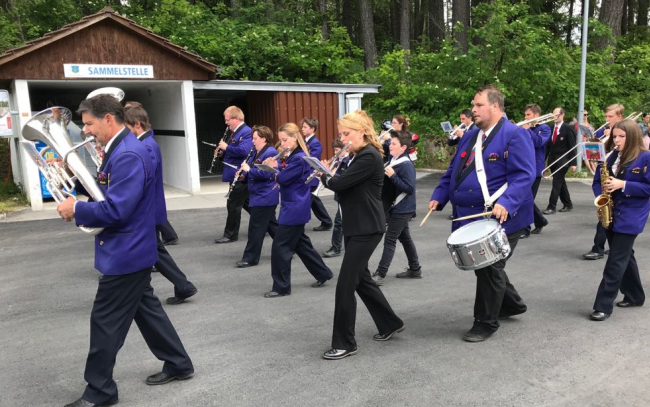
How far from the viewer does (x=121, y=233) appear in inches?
140

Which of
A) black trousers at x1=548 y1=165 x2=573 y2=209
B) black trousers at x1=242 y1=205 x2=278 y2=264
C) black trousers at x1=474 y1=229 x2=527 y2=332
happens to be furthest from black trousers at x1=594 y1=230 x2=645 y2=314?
black trousers at x1=548 y1=165 x2=573 y2=209

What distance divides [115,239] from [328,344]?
2.03m

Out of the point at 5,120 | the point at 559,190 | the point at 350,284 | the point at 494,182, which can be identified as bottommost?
the point at 559,190

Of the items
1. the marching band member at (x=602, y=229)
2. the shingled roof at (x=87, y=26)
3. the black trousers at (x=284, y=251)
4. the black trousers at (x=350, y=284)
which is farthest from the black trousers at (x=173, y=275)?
the shingled roof at (x=87, y=26)

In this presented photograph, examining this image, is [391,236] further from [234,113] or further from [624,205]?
[234,113]

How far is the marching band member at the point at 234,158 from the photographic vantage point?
8.17 meters

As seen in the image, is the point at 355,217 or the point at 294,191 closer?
the point at 355,217

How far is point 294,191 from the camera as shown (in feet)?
19.8

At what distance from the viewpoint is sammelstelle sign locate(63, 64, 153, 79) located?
12.0 meters

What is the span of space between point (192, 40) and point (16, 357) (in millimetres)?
15717

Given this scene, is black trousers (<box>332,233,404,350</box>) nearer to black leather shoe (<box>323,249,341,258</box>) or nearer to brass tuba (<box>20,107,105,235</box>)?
brass tuba (<box>20,107,105,235</box>)

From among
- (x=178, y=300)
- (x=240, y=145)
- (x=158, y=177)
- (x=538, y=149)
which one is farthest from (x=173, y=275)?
(x=538, y=149)

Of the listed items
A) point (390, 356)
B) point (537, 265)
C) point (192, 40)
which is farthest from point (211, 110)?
point (390, 356)

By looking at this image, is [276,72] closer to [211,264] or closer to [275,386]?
[211,264]
